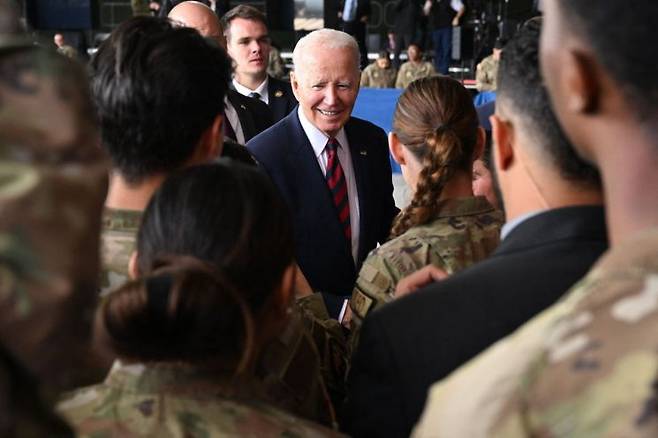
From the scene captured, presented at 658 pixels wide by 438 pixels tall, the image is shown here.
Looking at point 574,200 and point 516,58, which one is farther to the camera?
point 516,58

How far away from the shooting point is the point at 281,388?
139cm

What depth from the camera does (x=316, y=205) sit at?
2752mm

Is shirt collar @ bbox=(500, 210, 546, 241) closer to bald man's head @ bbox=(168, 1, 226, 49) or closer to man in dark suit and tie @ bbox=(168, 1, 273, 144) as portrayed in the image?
man in dark suit and tie @ bbox=(168, 1, 273, 144)

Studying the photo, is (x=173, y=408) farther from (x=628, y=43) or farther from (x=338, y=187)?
(x=338, y=187)

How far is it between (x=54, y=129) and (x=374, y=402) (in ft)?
2.55

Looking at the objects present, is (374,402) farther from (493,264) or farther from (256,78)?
(256,78)

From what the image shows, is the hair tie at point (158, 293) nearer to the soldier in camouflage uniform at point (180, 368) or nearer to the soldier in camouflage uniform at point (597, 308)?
the soldier in camouflage uniform at point (180, 368)

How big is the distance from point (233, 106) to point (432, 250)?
66.8 inches

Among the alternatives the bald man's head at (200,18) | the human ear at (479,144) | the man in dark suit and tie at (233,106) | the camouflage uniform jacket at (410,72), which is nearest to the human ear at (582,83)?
the human ear at (479,144)

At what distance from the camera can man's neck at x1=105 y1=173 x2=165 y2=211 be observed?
1547mm

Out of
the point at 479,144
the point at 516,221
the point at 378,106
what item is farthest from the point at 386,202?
the point at 378,106

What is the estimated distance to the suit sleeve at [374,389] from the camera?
49.6 inches

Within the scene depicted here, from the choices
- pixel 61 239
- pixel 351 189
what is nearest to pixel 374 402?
pixel 61 239

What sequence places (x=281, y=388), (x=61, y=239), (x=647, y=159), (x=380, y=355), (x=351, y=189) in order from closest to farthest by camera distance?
(x=61, y=239), (x=647, y=159), (x=380, y=355), (x=281, y=388), (x=351, y=189)
